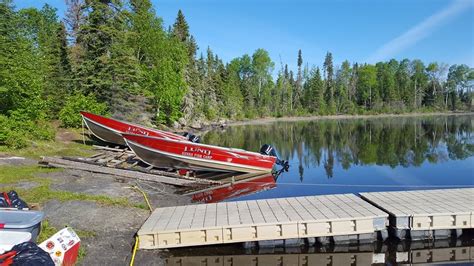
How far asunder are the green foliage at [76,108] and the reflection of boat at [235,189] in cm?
1416

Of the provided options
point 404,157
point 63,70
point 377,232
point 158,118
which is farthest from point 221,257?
point 158,118

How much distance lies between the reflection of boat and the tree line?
32.3 ft

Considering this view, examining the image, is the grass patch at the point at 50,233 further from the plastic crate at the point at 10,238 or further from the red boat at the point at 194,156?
the red boat at the point at 194,156

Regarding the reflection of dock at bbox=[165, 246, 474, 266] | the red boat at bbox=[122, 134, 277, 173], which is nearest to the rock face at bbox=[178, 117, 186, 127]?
the red boat at bbox=[122, 134, 277, 173]

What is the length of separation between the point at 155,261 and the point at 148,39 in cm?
3239

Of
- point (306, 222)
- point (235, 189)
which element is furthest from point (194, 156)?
point (306, 222)

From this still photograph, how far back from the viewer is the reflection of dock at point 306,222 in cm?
716

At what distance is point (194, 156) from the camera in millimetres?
15219

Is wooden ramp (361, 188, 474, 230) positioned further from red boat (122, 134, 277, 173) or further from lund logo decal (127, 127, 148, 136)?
lund logo decal (127, 127, 148, 136)

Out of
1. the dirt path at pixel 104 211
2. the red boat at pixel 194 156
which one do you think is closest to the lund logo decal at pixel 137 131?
the red boat at pixel 194 156

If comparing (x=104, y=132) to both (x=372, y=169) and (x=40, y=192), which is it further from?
(x=372, y=169)

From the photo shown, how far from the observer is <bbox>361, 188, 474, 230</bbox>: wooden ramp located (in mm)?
7668

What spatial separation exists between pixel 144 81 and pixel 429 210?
102 feet

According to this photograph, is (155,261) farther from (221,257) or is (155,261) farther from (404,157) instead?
(404,157)
